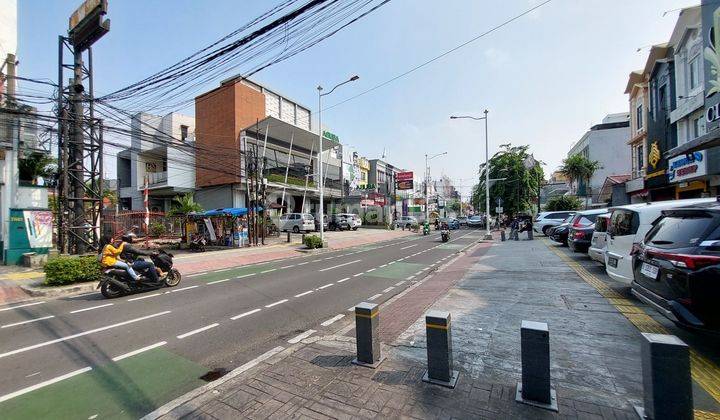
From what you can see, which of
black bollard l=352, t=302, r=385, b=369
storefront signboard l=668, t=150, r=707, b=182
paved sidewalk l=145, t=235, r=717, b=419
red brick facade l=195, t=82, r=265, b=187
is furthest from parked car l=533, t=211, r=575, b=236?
red brick facade l=195, t=82, r=265, b=187

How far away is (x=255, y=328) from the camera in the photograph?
5.98 m

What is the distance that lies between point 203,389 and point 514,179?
42266mm

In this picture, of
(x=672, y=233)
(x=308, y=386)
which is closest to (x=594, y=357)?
(x=672, y=233)

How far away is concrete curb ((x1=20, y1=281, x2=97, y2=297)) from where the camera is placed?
8.99m

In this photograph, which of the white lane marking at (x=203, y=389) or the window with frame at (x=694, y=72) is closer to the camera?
the white lane marking at (x=203, y=389)

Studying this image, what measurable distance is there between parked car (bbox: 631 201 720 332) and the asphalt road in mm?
4651

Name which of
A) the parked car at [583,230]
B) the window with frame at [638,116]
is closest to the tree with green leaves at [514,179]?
the window with frame at [638,116]

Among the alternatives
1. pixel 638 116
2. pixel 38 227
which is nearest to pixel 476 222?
pixel 638 116

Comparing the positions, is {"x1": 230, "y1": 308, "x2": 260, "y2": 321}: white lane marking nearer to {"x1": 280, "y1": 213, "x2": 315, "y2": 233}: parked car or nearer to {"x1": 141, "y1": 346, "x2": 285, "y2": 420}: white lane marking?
{"x1": 141, "y1": 346, "x2": 285, "y2": 420}: white lane marking

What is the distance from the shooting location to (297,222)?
3069 centimetres

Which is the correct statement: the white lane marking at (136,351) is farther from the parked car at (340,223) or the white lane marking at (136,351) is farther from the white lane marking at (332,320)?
the parked car at (340,223)

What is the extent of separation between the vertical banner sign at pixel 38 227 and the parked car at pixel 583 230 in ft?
67.3

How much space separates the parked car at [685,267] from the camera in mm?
3623

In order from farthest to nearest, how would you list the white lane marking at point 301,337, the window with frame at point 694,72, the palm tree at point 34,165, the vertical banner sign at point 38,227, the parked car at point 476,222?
the parked car at point 476,222 < the palm tree at point 34,165 < the window with frame at point 694,72 < the vertical banner sign at point 38,227 < the white lane marking at point 301,337
